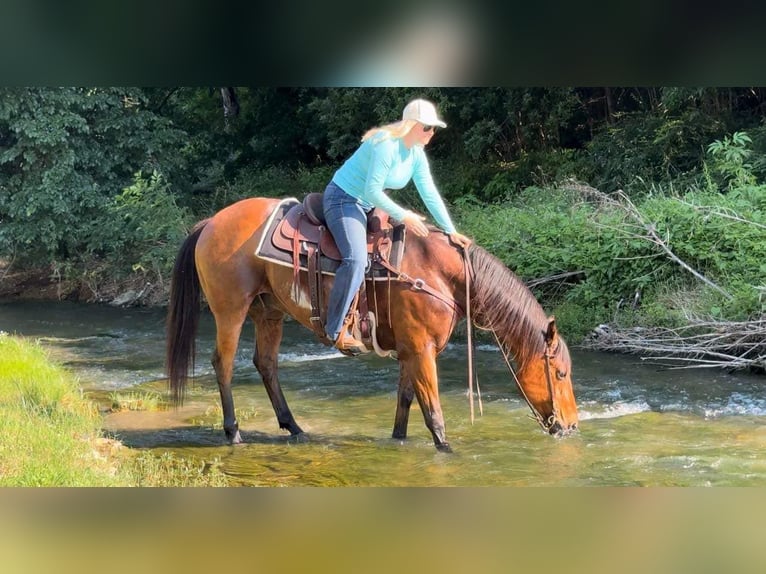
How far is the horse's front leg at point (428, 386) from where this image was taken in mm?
4641

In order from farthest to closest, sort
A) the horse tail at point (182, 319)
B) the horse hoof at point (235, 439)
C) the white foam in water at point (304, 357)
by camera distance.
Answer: the white foam in water at point (304, 357) → the horse tail at point (182, 319) → the horse hoof at point (235, 439)

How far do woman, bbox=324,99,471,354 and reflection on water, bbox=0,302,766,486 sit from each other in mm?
793

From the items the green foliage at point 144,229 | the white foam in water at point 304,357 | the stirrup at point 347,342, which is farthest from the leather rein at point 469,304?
the green foliage at point 144,229

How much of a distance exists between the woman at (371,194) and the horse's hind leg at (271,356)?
766mm

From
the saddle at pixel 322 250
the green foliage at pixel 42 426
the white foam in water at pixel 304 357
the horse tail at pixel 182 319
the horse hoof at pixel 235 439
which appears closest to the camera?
the green foliage at pixel 42 426

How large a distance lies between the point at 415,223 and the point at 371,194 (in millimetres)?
331

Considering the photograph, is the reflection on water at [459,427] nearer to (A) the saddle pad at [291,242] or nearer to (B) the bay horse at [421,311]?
(B) the bay horse at [421,311]

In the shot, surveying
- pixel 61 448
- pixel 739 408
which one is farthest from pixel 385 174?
pixel 739 408

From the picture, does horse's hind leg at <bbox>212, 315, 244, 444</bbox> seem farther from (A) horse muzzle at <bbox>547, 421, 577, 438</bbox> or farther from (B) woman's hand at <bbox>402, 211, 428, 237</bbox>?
(A) horse muzzle at <bbox>547, 421, 577, 438</bbox>

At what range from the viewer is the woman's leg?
4504mm

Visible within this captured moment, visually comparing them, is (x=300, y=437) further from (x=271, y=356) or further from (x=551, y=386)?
(x=551, y=386)

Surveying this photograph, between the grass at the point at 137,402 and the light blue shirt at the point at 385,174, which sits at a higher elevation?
the light blue shirt at the point at 385,174

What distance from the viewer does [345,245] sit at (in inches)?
179
